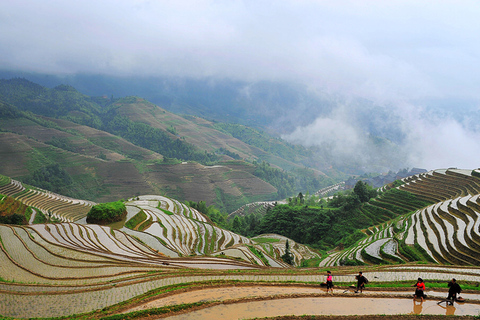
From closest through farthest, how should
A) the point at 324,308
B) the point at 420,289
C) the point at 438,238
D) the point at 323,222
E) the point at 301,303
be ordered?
the point at 324,308
the point at 301,303
the point at 420,289
the point at 438,238
the point at 323,222

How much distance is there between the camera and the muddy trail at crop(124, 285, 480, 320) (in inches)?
485

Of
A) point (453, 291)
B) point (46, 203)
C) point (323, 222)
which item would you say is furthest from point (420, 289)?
point (46, 203)

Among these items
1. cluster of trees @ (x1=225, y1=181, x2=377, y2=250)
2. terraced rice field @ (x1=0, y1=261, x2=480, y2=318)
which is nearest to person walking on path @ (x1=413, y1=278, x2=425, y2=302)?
terraced rice field @ (x1=0, y1=261, x2=480, y2=318)

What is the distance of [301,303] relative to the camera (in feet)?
43.9

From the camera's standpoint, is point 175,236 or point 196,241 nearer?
point 175,236

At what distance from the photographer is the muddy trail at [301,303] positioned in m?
12.3

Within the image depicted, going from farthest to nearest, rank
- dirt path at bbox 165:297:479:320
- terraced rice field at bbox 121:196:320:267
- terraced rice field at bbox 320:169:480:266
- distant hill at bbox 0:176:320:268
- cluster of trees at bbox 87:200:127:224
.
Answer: cluster of trees at bbox 87:200:127:224 → terraced rice field at bbox 121:196:320:267 → distant hill at bbox 0:176:320:268 → terraced rice field at bbox 320:169:480:266 → dirt path at bbox 165:297:479:320

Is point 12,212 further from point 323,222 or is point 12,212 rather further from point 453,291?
point 453,291

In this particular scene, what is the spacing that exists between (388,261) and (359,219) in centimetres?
2676

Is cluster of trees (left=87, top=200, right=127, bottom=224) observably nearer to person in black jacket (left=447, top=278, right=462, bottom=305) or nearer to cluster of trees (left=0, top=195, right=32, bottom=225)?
cluster of trees (left=0, top=195, right=32, bottom=225)

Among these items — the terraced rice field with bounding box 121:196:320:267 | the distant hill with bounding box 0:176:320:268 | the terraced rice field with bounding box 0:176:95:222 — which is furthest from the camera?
the terraced rice field with bounding box 0:176:95:222

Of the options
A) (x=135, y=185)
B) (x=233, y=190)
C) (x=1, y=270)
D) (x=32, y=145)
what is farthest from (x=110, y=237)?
(x=32, y=145)

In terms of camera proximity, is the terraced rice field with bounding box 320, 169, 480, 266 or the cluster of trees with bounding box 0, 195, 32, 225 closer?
the terraced rice field with bounding box 320, 169, 480, 266

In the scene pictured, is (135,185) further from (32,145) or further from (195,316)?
(195,316)
